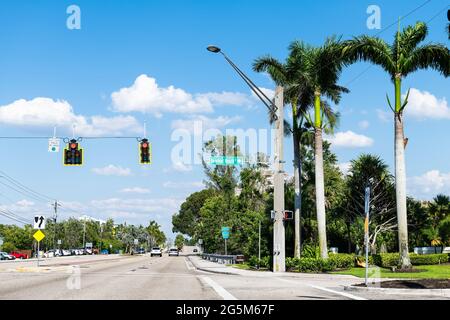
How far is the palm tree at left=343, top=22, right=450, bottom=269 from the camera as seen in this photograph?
3075 centimetres

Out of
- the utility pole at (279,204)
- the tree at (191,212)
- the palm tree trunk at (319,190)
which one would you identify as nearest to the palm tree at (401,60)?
the palm tree trunk at (319,190)

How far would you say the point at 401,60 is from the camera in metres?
31.8

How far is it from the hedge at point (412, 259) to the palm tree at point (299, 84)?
5.06 meters

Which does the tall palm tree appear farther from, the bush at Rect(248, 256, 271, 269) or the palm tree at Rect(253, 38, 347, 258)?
the bush at Rect(248, 256, 271, 269)

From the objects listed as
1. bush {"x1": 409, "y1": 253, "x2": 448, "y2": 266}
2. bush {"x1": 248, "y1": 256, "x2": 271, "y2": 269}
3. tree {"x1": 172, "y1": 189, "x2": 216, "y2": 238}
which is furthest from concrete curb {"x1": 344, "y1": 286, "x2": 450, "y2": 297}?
tree {"x1": 172, "y1": 189, "x2": 216, "y2": 238}

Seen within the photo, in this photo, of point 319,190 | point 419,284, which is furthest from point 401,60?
point 419,284

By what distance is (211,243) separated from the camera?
71.9 meters

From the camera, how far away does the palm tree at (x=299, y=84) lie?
35.2 metres

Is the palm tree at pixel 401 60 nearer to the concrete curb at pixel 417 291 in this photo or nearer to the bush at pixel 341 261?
the bush at pixel 341 261

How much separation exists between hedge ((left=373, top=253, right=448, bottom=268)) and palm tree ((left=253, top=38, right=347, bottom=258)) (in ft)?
16.6

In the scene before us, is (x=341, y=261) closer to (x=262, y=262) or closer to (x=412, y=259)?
(x=262, y=262)
